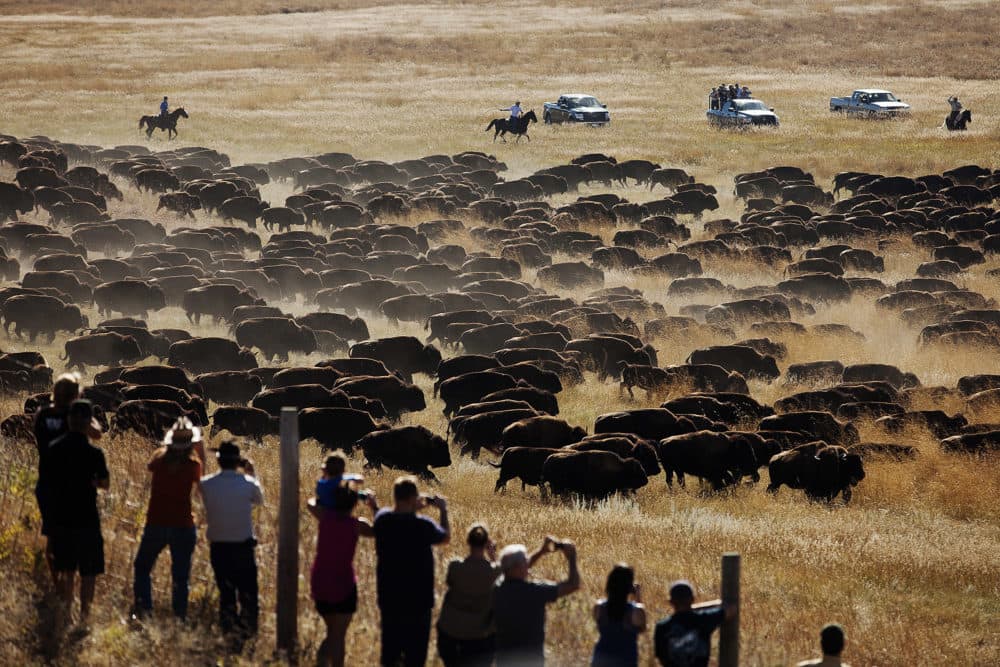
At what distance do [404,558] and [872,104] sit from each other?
54.6m

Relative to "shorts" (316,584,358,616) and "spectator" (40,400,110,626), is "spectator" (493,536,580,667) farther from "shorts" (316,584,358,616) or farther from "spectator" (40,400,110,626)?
"spectator" (40,400,110,626)

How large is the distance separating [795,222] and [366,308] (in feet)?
47.9

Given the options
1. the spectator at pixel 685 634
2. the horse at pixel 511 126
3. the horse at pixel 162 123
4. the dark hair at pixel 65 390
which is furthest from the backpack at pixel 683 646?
the horse at pixel 162 123

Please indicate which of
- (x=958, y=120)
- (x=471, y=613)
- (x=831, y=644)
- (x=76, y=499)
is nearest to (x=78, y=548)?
(x=76, y=499)

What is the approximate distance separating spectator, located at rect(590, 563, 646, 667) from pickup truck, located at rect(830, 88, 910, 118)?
53733 millimetres

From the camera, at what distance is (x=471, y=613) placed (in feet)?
25.0

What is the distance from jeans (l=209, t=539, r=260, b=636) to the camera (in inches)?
327

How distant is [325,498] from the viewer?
Answer: 26.6 feet

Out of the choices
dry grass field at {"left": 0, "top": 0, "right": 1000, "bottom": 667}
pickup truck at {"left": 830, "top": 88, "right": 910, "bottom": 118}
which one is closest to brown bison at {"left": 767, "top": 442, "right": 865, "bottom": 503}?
dry grass field at {"left": 0, "top": 0, "right": 1000, "bottom": 667}

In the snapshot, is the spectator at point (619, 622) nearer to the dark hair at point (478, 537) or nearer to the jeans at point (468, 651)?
the jeans at point (468, 651)

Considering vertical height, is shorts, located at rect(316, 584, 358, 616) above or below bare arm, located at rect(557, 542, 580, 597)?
below

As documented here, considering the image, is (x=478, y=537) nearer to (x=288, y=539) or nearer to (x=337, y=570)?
(x=337, y=570)

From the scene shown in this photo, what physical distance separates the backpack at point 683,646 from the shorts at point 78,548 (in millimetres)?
3758

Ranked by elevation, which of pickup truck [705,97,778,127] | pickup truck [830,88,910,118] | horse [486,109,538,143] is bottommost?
horse [486,109,538,143]
